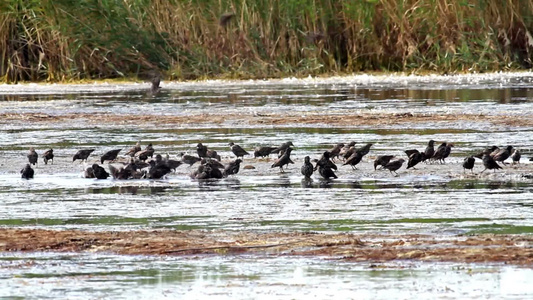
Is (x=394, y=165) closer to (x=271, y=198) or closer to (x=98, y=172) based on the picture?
(x=271, y=198)

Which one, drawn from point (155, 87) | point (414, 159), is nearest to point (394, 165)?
point (414, 159)

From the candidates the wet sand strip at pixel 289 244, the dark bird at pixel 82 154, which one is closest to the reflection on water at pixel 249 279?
the wet sand strip at pixel 289 244

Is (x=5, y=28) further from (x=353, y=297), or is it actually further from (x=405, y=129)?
(x=353, y=297)

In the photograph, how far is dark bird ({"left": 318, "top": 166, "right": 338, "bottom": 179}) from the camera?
535 inches

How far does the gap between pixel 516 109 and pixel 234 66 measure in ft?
36.5

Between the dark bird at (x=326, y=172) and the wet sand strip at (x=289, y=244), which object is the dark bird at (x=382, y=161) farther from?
the wet sand strip at (x=289, y=244)

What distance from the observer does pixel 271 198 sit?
11891mm

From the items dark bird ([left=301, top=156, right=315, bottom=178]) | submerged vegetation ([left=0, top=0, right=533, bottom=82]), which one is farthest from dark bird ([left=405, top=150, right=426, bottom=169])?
submerged vegetation ([left=0, top=0, right=533, bottom=82])

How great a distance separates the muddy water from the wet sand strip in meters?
0.22

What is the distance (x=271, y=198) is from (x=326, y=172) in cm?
182

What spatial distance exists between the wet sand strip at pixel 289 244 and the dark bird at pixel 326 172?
155 inches

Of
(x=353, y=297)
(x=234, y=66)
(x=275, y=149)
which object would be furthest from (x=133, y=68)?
(x=353, y=297)

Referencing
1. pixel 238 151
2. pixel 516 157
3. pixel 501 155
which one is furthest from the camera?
pixel 238 151

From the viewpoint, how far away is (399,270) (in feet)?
26.1
